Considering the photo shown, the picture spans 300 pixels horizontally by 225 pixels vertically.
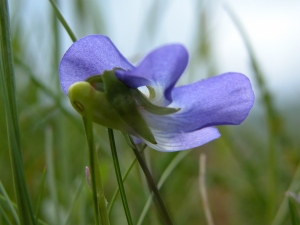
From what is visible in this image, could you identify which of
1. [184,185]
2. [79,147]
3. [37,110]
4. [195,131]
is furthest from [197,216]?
[195,131]

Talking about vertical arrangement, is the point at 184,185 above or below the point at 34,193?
below

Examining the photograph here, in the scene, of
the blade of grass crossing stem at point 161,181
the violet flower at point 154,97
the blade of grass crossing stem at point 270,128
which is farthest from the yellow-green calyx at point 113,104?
the blade of grass crossing stem at point 270,128

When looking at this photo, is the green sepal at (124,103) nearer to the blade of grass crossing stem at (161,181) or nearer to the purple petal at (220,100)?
the purple petal at (220,100)

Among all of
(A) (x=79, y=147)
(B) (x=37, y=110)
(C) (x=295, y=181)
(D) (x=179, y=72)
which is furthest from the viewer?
(A) (x=79, y=147)

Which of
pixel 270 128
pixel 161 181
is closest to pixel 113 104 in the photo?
pixel 161 181

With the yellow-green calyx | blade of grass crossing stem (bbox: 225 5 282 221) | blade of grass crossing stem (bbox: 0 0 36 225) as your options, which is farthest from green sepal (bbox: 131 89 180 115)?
blade of grass crossing stem (bbox: 225 5 282 221)

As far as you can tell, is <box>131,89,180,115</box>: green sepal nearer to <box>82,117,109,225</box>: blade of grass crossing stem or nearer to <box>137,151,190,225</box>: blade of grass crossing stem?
<box>82,117,109,225</box>: blade of grass crossing stem

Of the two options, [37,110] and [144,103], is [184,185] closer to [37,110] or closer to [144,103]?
[37,110]
